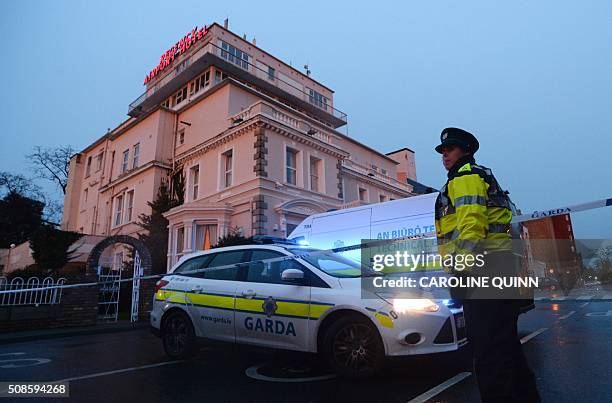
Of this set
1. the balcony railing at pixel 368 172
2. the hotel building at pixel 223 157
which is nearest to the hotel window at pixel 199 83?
the hotel building at pixel 223 157

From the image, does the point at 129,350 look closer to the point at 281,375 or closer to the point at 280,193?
the point at 281,375

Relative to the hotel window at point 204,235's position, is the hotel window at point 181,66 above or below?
above

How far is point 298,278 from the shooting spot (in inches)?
190

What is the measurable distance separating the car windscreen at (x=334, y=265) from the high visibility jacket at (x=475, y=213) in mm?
1985

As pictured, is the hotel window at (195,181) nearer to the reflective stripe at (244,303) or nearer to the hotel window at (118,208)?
the hotel window at (118,208)

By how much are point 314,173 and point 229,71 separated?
10.4 meters

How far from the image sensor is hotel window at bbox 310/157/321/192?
20828 mm

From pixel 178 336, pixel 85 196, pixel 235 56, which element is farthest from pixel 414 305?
pixel 85 196

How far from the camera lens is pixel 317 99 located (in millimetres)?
31953

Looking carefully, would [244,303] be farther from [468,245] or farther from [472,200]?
[472,200]

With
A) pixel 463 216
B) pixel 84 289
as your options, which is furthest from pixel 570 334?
pixel 84 289

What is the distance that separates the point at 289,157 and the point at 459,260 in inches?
693

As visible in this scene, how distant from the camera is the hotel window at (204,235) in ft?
61.8

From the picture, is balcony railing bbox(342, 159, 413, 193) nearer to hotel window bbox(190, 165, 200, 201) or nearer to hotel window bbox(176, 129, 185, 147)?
hotel window bbox(190, 165, 200, 201)
